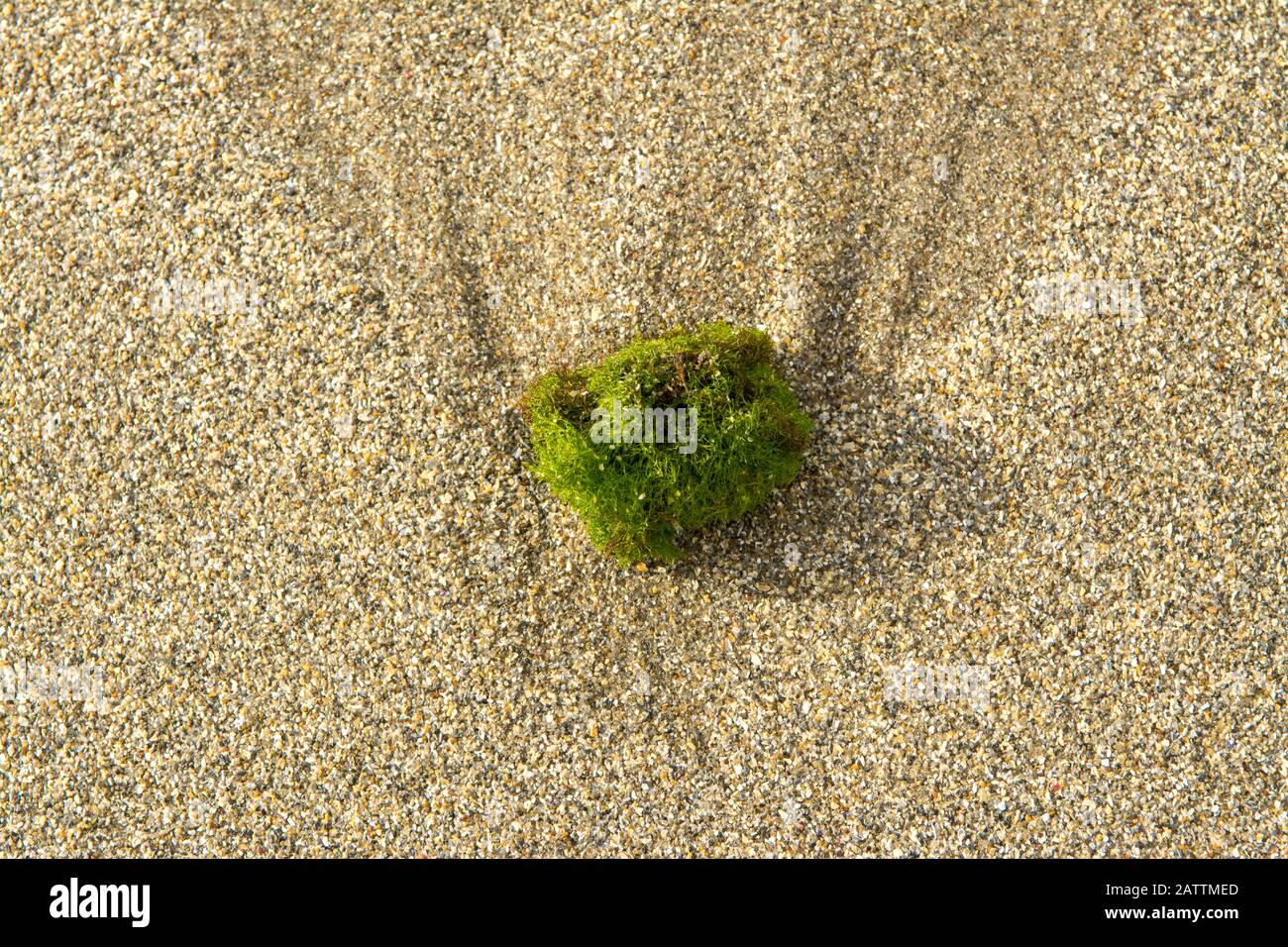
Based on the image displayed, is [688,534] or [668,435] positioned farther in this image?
[688,534]

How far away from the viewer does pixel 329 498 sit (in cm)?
495

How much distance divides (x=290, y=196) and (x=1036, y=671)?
14.5 feet

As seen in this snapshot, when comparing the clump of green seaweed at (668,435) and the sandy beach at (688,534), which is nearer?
the clump of green seaweed at (668,435)

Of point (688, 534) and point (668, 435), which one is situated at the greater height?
point (668, 435)

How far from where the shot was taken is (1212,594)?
4.81 meters

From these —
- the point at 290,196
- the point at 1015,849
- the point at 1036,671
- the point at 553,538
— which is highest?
the point at 290,196

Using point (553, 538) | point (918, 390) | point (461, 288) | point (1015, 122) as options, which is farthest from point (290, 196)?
point (1015, 122)

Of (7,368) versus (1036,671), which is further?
(7,368)

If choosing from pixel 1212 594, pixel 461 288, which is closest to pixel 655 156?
pixel 461 288

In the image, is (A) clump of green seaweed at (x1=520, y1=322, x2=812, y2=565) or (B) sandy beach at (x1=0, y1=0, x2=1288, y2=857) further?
(B) sandy beach at (x1=0, y1=0, x2=1288, y2=857)

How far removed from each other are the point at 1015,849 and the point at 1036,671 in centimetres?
85

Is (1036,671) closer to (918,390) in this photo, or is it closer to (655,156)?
(918,390)

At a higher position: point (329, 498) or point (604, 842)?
point (329, 498)

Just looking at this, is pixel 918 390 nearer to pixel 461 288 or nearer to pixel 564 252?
pixel 564 252
